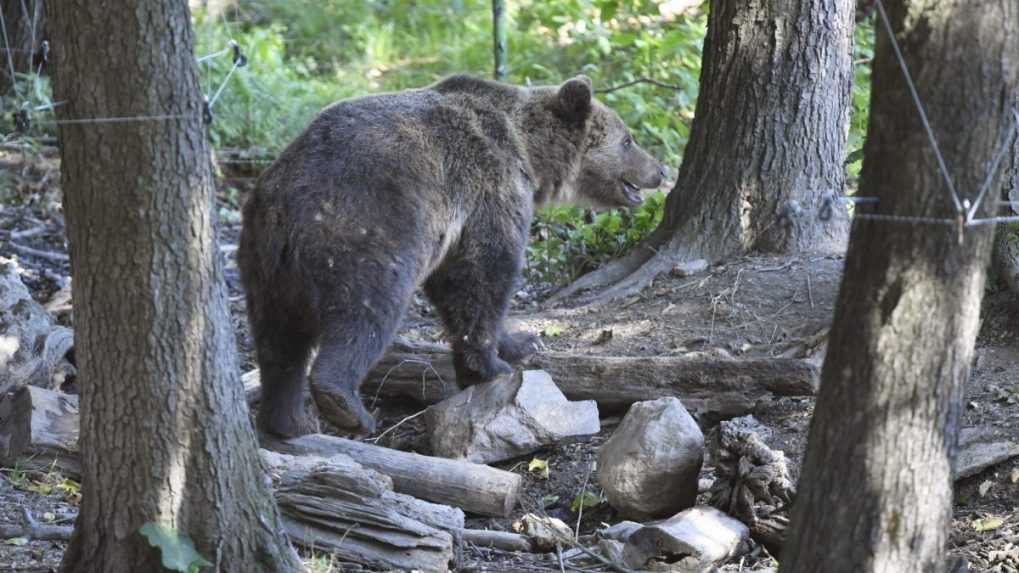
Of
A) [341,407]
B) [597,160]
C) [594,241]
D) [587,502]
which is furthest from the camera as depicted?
[594,241]

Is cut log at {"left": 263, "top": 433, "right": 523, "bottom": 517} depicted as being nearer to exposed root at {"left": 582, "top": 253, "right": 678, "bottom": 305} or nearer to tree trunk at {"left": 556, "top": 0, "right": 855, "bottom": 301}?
exposed root at {"left": 582, "top": 253, "right": 678, "bottom": 305}

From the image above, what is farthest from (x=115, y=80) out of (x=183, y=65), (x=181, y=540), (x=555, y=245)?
(x=555, y=245)

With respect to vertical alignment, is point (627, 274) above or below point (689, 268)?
below

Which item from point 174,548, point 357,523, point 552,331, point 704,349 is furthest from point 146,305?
point 552,331

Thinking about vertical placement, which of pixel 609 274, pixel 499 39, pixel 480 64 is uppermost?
pixel 499 39

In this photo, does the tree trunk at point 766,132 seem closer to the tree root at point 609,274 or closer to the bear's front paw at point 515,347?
the tree root at point 609,274

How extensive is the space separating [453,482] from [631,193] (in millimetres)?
3170

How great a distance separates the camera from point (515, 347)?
6715 millimetres

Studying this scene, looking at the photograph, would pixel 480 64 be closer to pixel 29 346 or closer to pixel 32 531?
pixel 29 346

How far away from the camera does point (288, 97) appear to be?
12.4 m

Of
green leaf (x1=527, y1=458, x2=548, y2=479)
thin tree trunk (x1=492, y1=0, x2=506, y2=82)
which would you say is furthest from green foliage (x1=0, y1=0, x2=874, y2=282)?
green leaf (x1=527, y1=458, x2=548, y2=479)

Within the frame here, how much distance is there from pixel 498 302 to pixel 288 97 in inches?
262

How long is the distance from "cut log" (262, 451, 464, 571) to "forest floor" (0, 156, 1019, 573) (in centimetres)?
22

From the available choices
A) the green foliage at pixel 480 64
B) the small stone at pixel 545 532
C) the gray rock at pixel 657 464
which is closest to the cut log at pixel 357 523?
the small stone at pixel 545 532
